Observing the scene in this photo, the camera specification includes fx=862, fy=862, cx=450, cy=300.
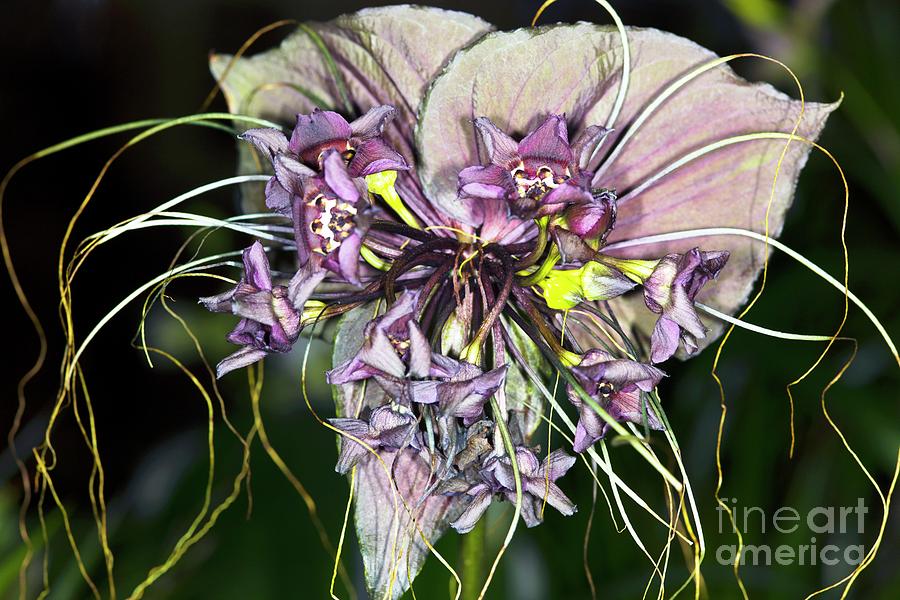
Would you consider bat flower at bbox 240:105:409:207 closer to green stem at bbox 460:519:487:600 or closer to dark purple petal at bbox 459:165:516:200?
dark purple petal at bbox 459:165:516:200

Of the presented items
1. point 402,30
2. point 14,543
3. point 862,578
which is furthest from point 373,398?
point 862,578

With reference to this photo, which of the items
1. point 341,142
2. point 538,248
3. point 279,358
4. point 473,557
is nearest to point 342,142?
point 341,142

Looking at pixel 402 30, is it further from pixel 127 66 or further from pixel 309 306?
pixel 127 66

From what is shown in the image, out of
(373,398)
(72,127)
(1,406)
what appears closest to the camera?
(373,398)

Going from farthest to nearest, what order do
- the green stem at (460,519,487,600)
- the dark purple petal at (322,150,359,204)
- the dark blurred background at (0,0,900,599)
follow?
the dark blurred background at (0,0,900,599), the green stem at (460,519,487,600), the dark purple petal at (322,150,359,204)

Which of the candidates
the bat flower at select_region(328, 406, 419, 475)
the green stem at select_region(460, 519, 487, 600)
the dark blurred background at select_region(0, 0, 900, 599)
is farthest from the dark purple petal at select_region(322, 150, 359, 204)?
the dark blurred background at select_region(0, 0, 900, 599)

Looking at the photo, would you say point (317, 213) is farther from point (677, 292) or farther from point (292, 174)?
point (677, 292)

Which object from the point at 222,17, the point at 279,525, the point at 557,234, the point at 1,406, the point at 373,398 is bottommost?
the point at 1,406
